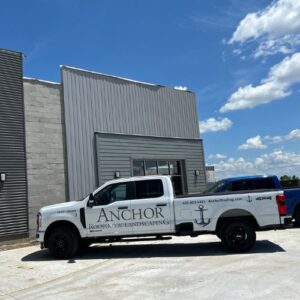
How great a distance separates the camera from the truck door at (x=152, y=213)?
12.0 m

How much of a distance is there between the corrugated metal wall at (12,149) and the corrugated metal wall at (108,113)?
1.95m

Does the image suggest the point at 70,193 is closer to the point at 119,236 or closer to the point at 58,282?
the point at 119,236

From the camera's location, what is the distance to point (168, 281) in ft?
29.0

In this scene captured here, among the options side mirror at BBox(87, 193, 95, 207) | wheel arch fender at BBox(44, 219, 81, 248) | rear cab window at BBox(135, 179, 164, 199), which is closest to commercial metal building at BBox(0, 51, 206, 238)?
wheel arch fender at BBox(44, 219, 81, 248)

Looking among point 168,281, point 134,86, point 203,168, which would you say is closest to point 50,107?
point 134,86

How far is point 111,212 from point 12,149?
6.18 metres

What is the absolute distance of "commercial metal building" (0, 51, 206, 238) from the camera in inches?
677

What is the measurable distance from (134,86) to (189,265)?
41.4ft

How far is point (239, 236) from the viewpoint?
38.6ft

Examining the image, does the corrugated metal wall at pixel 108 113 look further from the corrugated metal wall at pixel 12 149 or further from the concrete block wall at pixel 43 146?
the corrugated metal wall at pixel 12 149

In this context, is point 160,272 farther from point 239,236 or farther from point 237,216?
point 237,216

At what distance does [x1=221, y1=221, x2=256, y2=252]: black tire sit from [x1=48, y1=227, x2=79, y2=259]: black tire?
3958mm

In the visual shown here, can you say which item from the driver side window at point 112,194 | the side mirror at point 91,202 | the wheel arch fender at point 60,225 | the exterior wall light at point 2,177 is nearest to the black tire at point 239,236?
the driver side window at point 112,194

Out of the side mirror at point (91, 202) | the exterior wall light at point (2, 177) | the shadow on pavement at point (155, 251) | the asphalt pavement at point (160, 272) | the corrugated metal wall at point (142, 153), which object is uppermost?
the corrugated metal wall at point (142, 153)
